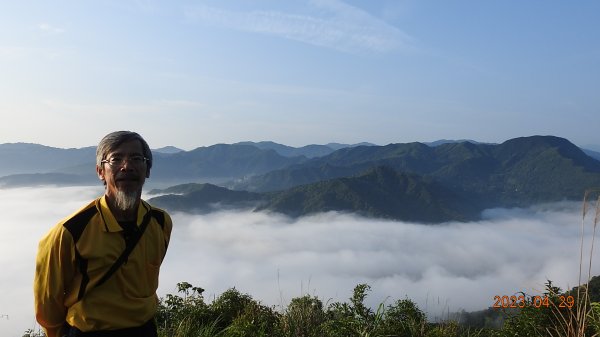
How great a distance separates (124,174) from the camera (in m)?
2.77

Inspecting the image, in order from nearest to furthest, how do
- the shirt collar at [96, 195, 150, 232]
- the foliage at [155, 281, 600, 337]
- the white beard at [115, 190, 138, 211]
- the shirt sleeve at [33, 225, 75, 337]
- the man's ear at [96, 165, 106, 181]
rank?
1. the shirt sleeve at [33, 225, 75, 337]
2. the shirt collar at [96, 195, 150, 232]
3. the white beard at [115, 190, 138, 211]
4. the man's ear at [96, 165, 106, 181]
5. the foliage at [155, 281, 600, 337]

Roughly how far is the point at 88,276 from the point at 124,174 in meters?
0.66

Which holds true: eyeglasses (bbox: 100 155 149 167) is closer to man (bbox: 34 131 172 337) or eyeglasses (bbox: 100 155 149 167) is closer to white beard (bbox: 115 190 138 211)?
man (bbox: 34 131 172 337)

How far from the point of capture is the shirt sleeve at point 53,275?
8.16ft

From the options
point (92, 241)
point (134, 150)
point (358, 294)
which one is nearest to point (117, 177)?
point (134, 150)

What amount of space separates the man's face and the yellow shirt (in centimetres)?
11

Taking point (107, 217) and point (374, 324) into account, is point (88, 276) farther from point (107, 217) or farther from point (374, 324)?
point (374, 324)

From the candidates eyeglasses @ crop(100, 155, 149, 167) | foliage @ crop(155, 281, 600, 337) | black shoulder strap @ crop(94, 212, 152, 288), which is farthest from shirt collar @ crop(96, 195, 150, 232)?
foliage @ crop(155, 281, 600, 337)

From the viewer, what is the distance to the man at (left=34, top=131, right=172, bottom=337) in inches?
99.6
